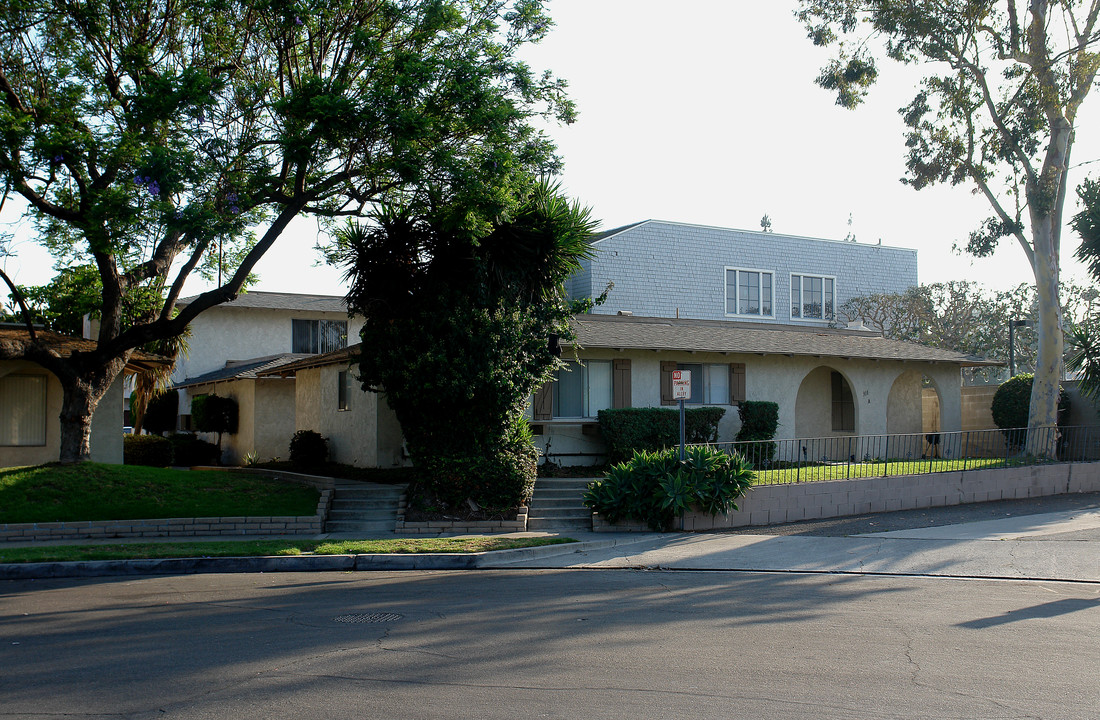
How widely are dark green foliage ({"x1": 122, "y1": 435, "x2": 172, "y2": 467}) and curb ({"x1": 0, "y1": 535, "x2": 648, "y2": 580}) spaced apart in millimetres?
14055

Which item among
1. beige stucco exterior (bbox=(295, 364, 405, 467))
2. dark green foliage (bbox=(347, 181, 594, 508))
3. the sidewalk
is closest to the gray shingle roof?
dark green foliage (bbox=(347, 181, 594, 508))

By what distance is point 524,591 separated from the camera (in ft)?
31.8

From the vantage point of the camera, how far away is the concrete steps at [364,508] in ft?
49.0

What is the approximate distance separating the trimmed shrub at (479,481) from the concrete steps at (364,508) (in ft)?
3.67

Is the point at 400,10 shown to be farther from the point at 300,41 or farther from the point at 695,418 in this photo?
the point at 695,418

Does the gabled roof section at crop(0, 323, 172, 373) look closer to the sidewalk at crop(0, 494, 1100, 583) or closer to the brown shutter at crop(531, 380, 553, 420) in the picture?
the sidewalk at crop(0, 494, 1100, 583)

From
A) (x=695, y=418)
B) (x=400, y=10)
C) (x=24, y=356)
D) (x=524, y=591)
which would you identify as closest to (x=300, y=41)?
(x=400, y=10)

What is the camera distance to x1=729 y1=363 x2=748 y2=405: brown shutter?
21.7 metres

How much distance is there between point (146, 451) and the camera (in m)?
24.6

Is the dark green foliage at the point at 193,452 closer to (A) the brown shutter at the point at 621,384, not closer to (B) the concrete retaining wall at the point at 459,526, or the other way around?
(A) the brown shutter at the point at 621,384

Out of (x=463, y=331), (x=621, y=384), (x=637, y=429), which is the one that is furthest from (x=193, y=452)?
(x=463, y=331)

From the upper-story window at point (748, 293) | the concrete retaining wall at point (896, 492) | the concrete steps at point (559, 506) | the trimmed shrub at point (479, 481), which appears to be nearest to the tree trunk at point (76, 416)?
the trimmed shrub at point (479, 481)

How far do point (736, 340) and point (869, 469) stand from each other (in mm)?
6245

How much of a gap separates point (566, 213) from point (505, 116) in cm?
253
